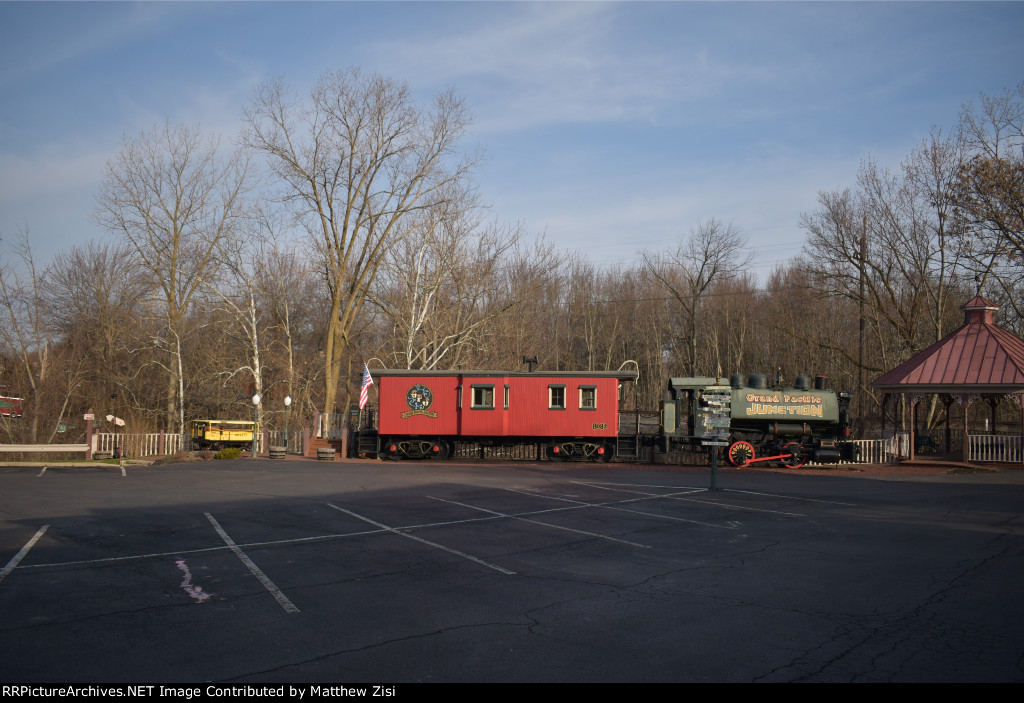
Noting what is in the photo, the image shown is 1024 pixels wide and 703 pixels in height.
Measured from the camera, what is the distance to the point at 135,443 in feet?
96.0

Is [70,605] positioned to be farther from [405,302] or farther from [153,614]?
[405,302]

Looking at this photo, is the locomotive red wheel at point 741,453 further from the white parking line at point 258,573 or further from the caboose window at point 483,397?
the white parking line at point 258,573

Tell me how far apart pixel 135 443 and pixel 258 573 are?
78.6ft

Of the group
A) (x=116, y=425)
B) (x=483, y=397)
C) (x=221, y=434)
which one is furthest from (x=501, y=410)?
(x=116, y=425)

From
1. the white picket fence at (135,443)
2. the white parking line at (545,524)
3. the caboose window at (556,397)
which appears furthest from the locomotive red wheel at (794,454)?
the white picket fence at (135,443)

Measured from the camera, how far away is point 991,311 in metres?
27.8

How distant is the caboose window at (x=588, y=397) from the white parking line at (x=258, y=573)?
16212 millimetres

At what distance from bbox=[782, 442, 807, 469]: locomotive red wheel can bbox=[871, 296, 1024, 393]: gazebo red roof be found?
15.6 ft

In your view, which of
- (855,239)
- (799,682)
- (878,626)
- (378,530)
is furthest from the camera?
(855,239)

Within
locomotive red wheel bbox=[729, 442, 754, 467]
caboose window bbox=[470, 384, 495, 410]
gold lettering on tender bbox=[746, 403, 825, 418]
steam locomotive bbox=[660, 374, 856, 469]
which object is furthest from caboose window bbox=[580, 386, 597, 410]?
gold lettering on tender bbox=[746, 403, 825, 418]

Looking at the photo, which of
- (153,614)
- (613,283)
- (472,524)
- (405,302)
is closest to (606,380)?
(472,524)

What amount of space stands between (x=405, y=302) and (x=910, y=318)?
27.3 metres

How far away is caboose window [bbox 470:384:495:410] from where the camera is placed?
87.6ft

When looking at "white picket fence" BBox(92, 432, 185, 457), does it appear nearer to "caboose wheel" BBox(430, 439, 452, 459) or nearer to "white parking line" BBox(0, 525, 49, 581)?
"caboose wheel" BBox(430, 439, 452, 459)
